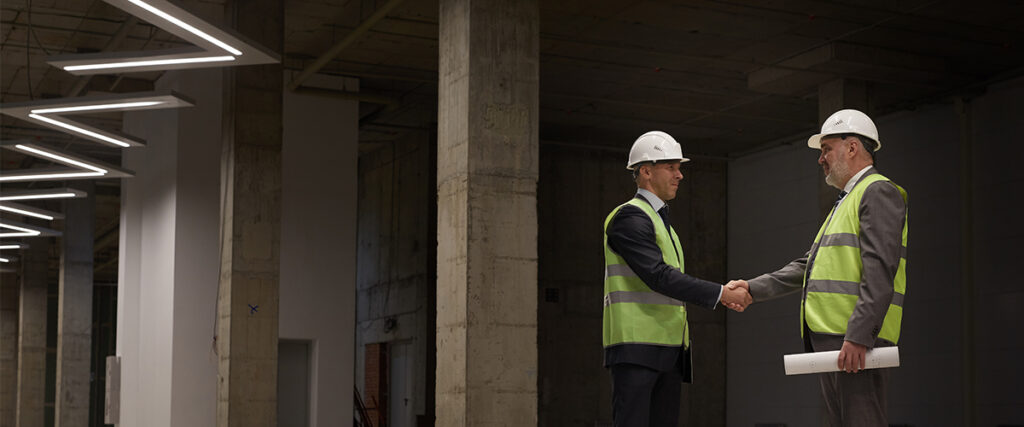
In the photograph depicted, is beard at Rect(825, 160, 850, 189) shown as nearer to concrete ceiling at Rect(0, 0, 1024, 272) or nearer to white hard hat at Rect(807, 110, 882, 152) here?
white hard hat at Rect(807, 110, 882, 152)

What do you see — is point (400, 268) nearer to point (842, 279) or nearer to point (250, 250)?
point (250, 250)

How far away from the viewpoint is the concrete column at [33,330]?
33.1m

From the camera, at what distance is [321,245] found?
21250 millimetres

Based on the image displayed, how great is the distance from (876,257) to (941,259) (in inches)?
769

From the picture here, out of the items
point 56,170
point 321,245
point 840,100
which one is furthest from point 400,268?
point 56,170

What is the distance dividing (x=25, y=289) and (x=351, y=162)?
1627 centimetres

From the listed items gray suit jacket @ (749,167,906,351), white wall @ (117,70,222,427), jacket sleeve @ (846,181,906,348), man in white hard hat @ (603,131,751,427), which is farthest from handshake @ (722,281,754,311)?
white wall @ (117,70,222,427)

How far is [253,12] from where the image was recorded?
53.6 ft

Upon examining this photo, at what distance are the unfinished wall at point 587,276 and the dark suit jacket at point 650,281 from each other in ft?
71.0

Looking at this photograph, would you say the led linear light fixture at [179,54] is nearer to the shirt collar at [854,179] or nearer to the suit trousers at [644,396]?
the suit trousers at [644,396]

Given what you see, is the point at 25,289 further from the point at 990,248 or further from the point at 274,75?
the point at 990,248

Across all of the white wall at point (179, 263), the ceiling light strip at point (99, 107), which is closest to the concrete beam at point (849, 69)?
the white wall at point (179, 263)

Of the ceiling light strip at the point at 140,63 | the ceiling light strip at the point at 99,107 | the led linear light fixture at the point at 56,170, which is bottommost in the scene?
the led linear light fixture at the point at 56,170

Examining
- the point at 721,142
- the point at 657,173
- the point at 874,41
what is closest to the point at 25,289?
the point at 721,142
